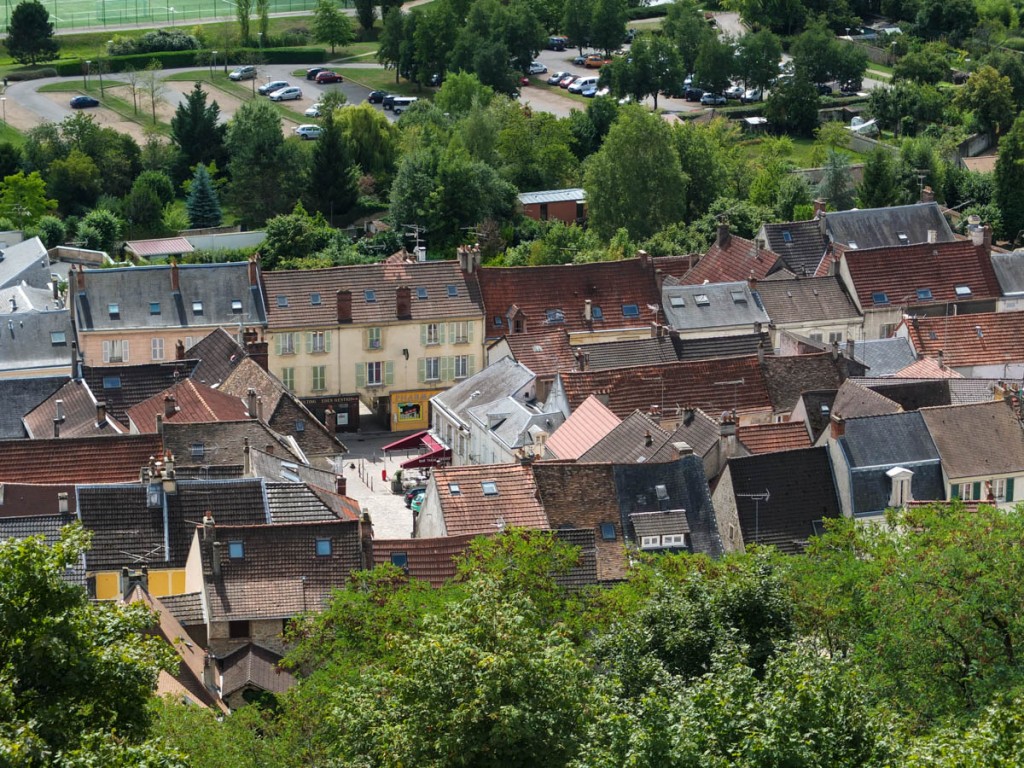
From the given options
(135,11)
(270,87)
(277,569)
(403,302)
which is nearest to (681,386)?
(403,302)

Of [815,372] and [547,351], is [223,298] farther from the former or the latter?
[815,372]

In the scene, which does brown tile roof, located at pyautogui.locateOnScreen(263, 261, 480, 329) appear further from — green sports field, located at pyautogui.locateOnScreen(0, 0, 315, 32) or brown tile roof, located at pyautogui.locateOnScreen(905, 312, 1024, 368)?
green sports field, located at pyautogui.locateOnScreen(0, 0, 315, 32)

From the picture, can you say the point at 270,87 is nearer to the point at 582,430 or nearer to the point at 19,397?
the point at 19,397

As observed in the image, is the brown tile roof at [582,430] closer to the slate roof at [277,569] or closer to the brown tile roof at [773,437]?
the brown tile roof at [773,437]

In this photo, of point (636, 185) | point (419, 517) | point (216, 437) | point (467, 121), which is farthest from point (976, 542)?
point (467, 121)

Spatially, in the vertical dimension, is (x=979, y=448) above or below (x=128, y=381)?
above

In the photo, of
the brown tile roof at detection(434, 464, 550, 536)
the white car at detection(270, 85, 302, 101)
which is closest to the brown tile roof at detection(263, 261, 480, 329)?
the brown tile roof at detection(434, 464, 550, 536)

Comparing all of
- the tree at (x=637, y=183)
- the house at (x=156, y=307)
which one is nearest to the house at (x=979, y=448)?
the house at (x=156, y=307)
